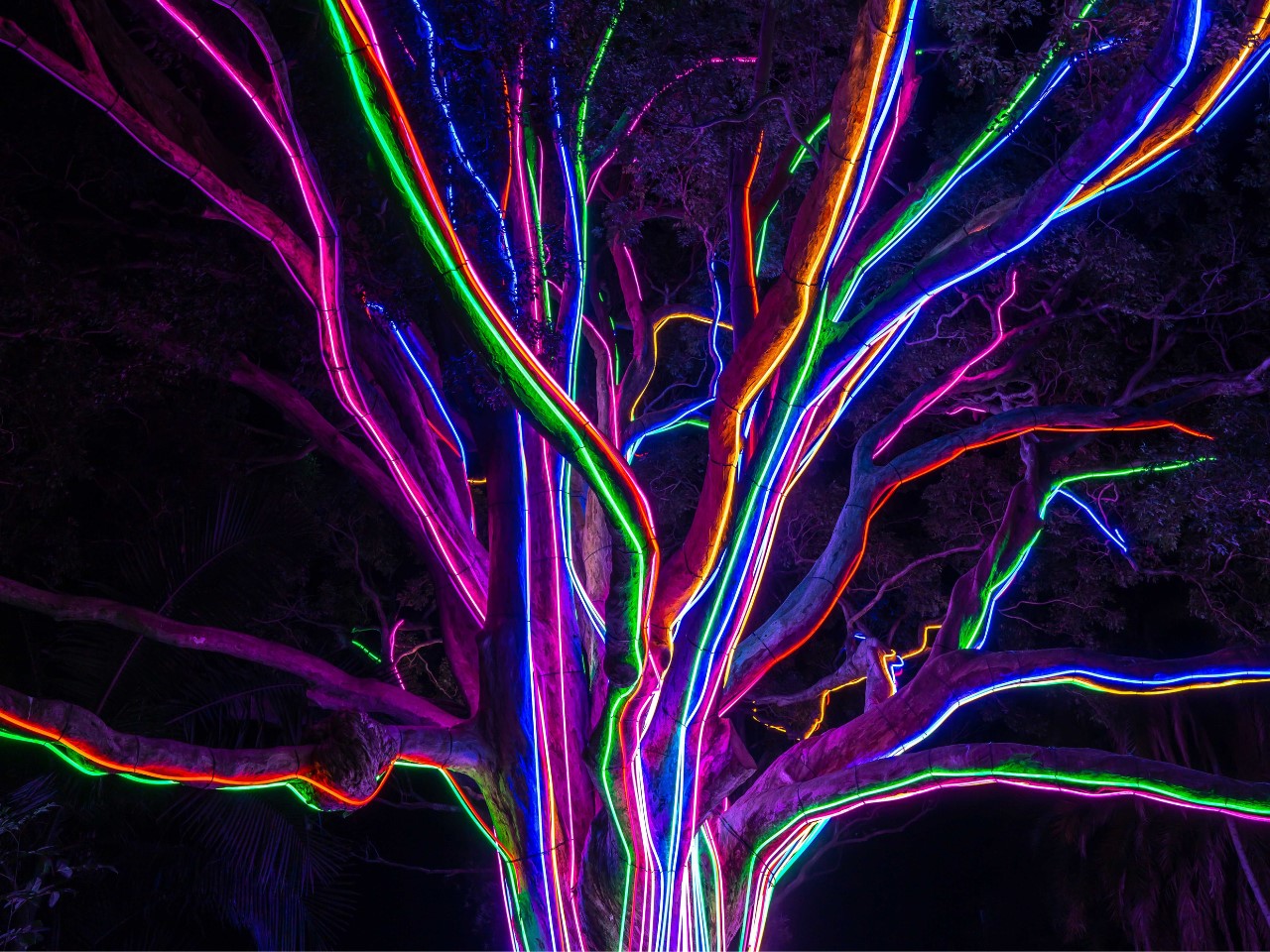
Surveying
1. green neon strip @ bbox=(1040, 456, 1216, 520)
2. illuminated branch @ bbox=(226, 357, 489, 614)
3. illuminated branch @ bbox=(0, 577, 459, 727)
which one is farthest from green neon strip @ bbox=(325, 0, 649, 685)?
green neon strip @ bbox=(1040, 456, 1216, 520)

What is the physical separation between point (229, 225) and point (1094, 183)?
5.94m

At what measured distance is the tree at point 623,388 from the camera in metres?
4.96

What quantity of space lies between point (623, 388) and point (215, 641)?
3.53m

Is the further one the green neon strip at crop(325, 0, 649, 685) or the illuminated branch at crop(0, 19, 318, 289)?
the illuminated branch at crop(0, 19, 318, 289)

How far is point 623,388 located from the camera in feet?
26.8

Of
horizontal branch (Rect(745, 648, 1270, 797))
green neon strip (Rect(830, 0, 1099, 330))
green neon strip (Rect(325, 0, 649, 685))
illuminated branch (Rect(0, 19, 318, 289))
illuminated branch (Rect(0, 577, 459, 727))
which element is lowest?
horizontal branch (Rect(745, 648, 1270, 797))

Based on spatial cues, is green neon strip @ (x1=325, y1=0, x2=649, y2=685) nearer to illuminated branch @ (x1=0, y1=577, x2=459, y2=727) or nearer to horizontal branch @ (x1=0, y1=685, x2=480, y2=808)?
horizontal branch @ (x1=0, y1=685, x2=480, y2=808)

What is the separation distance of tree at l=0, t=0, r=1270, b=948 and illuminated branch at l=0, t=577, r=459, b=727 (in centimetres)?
2

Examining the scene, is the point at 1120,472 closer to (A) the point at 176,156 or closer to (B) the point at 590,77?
(B) the point at 590,77

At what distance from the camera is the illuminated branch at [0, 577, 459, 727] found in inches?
239

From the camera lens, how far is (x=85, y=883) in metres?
8.19

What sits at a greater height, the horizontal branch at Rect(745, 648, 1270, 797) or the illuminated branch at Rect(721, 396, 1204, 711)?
the illuminated branch at Rect(721, 396, 1204, 711)

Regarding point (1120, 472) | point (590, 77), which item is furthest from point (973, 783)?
point (590, 77)

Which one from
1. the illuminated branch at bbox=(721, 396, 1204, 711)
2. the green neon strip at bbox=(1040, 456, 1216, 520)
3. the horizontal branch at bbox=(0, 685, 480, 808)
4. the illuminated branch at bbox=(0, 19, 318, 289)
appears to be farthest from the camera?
the green neon strip at bbox=(1040, 456, 1216, 520)
